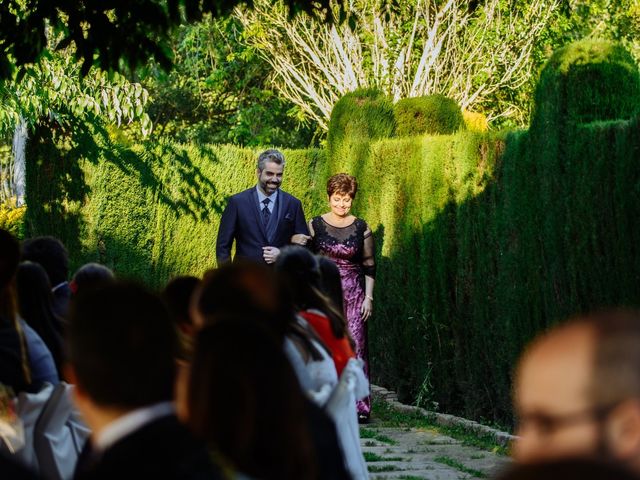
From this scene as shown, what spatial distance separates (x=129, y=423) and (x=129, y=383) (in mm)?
79

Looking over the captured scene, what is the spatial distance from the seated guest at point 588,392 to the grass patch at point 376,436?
8.22 meters

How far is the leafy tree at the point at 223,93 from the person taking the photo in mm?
30469

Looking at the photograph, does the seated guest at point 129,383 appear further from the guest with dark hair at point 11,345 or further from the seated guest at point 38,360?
the seated guest at point 38,360

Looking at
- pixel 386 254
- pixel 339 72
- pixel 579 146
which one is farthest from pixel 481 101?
pixel 579 146

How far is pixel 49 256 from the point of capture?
6695mm

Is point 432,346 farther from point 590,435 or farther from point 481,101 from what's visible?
point 481,101

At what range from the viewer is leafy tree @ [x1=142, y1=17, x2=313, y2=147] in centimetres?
3047

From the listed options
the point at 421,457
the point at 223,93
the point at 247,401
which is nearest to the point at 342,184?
the point at 421,457

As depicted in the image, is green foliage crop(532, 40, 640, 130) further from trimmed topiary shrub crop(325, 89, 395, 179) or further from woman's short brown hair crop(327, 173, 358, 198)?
trimmed topiary shrub crop(325, 89, 395, 179)

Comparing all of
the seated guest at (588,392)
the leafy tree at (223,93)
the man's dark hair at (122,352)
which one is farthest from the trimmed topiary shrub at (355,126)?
the leafy tree at (223,93)

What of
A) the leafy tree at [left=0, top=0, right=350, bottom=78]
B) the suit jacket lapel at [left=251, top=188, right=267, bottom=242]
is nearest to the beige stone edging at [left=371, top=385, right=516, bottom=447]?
the suit jacket lapel at [left=251, top=188, right=267, bottom=242]

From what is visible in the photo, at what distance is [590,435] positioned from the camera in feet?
5.57

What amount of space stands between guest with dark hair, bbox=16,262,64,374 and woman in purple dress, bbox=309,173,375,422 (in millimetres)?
5244

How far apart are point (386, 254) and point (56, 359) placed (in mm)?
7464
